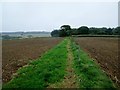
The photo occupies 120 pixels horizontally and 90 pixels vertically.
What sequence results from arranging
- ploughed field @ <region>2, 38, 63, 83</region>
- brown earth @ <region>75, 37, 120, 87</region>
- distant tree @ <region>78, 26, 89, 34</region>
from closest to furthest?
ploughed field @ <region>2, 38, 63, 83</region> < brown earth @ <region>75, 37, 120, 87</region> < distant tree @ <region>78, 26, 89, 34</region>

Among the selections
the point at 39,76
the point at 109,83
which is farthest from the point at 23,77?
the point at 109,83

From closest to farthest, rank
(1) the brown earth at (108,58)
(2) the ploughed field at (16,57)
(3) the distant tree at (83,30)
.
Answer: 1. (2) the ploughed field at (16,57)
2. (1) the brown earth at (108,58)
3. (3) the distant tree at (83,30)

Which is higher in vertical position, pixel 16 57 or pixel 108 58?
pixel 16 57

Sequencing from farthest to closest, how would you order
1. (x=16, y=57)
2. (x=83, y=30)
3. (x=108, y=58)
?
(x=83, y=30)
(x=16, y=57)
(x=108, y=58)

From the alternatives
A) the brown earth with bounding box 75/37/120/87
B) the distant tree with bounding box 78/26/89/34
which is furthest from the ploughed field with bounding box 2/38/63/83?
the distant tree with bounding box 78/26/89/34

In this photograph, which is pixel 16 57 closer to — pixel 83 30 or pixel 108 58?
pixel 108 58

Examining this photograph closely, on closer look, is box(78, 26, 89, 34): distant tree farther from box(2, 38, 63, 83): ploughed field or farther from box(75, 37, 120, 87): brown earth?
box(75, 37, 120, 87): brown earth

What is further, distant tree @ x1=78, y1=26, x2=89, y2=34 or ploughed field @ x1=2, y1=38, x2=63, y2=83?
distant tree @ x1=78, y1=26, x2=89, y2=34

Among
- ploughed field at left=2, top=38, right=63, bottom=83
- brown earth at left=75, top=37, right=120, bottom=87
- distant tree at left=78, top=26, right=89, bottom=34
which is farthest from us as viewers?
distant tree at left=78, top=26, right=89, bottom=34

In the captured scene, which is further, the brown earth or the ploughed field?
the brown earth

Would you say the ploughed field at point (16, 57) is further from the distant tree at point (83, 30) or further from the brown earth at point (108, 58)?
the distant tree at point (83, 30)

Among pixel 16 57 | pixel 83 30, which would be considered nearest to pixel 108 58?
pixel 16 57

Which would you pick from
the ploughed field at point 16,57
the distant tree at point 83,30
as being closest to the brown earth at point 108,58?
the ploughed field at point 16,57

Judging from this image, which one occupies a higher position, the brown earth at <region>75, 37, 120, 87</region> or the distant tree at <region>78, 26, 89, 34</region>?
the distant tree at <region>78, 26, 89, 34</region>
